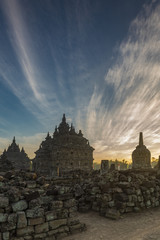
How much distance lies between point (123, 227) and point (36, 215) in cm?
336

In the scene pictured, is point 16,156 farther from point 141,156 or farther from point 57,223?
point 57,223

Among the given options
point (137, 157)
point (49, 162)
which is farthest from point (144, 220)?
point (49, 162)

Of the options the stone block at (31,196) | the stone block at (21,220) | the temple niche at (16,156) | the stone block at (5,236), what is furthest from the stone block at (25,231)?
the temple niche at (16,156)

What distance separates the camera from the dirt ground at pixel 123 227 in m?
4.90

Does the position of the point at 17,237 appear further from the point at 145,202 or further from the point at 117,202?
the point at 145,202

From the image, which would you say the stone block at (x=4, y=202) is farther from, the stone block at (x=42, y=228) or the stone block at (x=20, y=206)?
the stone block at (x=42, y=228)

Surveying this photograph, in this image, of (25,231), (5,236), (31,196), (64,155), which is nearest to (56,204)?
(31,196)

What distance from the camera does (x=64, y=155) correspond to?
124 ft

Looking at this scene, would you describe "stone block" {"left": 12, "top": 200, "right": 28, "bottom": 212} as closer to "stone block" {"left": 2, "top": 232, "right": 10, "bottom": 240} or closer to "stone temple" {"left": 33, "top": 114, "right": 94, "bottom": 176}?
"stone block" {"left": 2, "top": 232, "right": 10, "bottom": 240}

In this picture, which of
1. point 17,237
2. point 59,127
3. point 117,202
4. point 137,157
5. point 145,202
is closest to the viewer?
point 17,237

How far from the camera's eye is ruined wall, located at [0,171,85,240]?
13.8 feet

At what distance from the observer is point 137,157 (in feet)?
97.6

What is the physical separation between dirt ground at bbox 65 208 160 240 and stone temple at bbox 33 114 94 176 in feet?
97.3

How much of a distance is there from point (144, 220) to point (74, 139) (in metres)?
36.0
